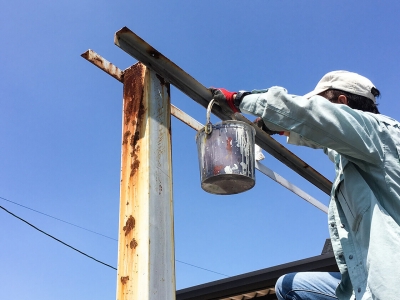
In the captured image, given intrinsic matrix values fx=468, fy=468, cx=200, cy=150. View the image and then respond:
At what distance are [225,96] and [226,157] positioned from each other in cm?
39

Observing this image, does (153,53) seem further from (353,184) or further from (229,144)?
(353,184)

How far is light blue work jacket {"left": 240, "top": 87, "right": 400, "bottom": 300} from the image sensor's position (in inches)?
71.5

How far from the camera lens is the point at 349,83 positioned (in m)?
2.31

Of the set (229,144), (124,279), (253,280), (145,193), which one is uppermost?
(253,280)

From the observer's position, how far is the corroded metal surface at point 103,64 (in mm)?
2221

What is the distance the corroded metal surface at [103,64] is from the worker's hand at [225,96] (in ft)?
1.57

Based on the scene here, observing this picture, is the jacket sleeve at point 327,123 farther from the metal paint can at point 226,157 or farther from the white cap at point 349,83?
the white cap at point 349,83

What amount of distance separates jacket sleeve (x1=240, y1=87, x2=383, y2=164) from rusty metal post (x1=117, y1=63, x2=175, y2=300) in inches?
19.8

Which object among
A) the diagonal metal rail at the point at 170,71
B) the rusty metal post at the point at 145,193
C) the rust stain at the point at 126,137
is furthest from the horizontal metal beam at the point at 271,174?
the rust stain at the point at 126,137

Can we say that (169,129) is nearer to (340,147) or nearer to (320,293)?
(340,147)

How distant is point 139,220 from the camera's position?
188cm

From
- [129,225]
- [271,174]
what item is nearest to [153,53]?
[129,225]

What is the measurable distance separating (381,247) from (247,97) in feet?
2.83

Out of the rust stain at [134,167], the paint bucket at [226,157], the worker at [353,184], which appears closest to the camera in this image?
the worker at [353,184]
